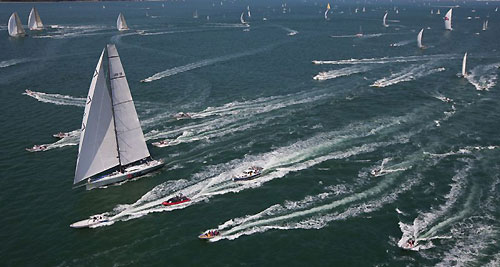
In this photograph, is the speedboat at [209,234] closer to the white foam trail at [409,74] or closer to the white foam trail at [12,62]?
the white foam trail at [409,74]

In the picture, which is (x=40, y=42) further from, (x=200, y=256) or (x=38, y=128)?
(x=200, y=256)

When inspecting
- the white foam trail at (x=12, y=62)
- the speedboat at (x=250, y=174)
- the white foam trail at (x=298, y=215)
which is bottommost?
the white foam trail at (x=298, y=215)

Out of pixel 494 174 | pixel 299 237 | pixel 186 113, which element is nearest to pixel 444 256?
pixel 299 237

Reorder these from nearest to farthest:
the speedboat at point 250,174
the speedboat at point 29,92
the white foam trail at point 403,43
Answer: the speedboat at point 250,174 → the speedboat at point 29,92 → the white foam trail at point 403,43

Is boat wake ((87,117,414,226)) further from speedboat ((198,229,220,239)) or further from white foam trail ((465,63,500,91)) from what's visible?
white foam trail ((465,63,500,91))

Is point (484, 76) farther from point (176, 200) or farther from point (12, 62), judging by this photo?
point (12, 62)

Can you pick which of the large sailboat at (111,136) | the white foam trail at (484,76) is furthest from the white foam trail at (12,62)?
the white foam trail at (484,76)

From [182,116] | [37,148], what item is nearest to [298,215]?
[182,116]
